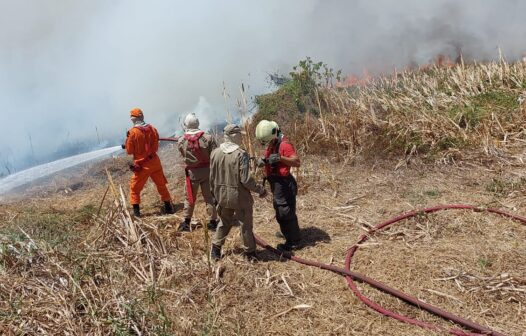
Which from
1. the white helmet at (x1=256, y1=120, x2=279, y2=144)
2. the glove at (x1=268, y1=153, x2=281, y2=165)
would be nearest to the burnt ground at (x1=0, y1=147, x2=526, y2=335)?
the glove at (x1=268, y1=153, x2=281, y2=165)

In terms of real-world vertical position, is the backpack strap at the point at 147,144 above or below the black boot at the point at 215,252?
above

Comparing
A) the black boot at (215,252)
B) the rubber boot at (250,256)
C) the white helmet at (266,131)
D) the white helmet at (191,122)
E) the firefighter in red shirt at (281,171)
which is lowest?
the rubber boot at (250,256)

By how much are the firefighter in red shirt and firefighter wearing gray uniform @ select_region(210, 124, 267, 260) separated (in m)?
0.37

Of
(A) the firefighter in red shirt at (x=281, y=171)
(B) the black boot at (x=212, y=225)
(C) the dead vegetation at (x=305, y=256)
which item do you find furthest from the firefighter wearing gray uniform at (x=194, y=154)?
(A) the firefighter in red shirt at (x=281, y=171)

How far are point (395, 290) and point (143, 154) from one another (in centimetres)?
436

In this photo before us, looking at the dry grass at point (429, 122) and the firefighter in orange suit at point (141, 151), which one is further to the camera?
the dry grass at point (429, 122)

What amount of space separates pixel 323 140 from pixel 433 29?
1690 cm

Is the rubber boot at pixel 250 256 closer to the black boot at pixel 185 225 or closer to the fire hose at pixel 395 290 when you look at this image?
the fire hose at pixel 395 290

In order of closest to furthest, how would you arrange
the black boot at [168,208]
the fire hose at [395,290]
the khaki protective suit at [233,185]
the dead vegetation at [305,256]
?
the fire hose at [395,290]
the dead vegetation at [305,256]
the khaki protective suit at [233,185]
the black boot at [168,208]

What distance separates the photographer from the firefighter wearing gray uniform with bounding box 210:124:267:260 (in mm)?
4812

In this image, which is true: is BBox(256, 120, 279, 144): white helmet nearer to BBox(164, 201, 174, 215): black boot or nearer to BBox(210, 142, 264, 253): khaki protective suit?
BBox(210, 142, 264, 253): khaki protective suit

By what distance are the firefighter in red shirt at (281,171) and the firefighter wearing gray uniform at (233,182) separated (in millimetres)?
368

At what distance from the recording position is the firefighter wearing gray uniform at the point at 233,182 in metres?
4.81

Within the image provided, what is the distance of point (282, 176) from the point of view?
5.35 meters
